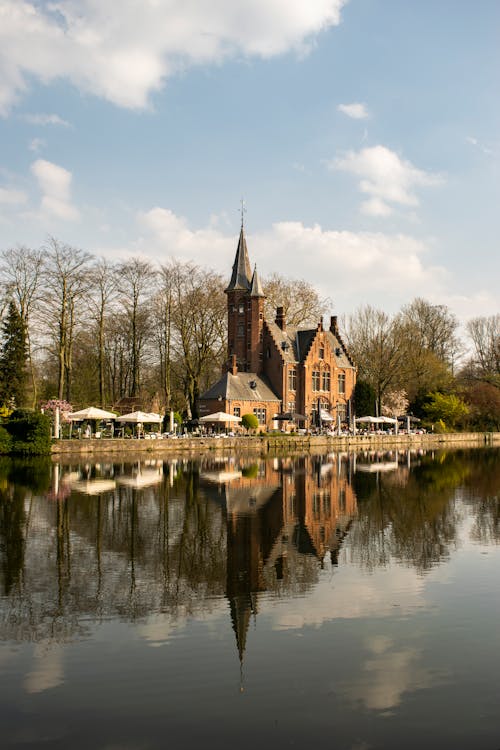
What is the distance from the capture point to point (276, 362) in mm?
58062

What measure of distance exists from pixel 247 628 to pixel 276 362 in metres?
49.9

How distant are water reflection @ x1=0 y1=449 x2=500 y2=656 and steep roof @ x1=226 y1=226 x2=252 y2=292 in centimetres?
3186

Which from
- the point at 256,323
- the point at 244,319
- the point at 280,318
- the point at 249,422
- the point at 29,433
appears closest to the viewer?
the point at 29,433

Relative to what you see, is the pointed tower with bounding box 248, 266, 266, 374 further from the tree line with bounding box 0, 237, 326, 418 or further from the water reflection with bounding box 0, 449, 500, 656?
the water reflection with bounding box 0, 449, 500, 656

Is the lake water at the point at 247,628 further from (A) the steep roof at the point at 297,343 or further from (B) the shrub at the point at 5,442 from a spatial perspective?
(A) the steep roof at the point at 297,343

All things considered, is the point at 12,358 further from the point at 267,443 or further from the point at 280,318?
the point at 280,318

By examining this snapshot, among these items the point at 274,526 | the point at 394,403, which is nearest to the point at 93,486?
the point at 274,526

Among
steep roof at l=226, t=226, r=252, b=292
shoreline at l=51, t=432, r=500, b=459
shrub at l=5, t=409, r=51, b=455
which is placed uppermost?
steep roof at l=226, t=226, r=252, b=292

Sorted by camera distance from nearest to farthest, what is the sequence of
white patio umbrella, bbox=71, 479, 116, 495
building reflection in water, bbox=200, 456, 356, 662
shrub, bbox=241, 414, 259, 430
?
building reflection in water, bbox=200, 456, 356, 662 < white patio umbrella, bbox=71, 479, 116, 495 < shrub, bbox=241, 414, 259, 430

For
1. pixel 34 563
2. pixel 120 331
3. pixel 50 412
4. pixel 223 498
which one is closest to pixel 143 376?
pixel 120 331

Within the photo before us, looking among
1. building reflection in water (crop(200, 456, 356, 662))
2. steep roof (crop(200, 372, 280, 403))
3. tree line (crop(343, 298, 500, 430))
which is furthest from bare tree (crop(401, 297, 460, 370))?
building reflection in water (crop(200, 456, 356, 662))

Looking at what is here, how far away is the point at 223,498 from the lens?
20.7 m

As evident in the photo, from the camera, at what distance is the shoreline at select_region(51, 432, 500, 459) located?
37469 mm

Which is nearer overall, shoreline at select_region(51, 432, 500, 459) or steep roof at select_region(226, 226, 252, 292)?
shoreline at select_region(51, 432, 500, 459)
